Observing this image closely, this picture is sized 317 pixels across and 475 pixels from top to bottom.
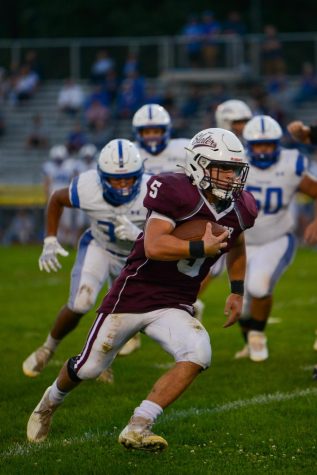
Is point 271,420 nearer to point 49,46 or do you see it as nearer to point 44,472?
point 44,472


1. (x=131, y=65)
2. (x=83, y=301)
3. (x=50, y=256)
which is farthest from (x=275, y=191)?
(x=131, y=65)

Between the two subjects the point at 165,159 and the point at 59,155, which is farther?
the point at 59,155

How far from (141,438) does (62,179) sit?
12.9 meters

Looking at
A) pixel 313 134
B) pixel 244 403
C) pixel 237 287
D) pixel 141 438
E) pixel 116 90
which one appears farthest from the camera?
pixel 116 90

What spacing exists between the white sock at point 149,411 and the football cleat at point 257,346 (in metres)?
2.83

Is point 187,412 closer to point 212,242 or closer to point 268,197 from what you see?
point 212,242

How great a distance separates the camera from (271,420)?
555 cm

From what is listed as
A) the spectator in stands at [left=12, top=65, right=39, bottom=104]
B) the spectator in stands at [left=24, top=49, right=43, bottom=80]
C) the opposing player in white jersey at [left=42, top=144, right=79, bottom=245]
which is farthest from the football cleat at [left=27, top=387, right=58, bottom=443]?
the spectator in stands at [left=24, top=49, right=43, bottom=80]

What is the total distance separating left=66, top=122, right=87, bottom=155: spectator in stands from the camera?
1844 centimetres

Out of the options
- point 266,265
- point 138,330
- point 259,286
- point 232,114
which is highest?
point 232,114

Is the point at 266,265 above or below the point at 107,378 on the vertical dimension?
above

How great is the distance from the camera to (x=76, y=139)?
61.9ft

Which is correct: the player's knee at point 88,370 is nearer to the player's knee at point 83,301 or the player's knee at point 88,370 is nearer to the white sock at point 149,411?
the white sock at point 149,411

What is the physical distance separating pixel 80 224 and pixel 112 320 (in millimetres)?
12194
